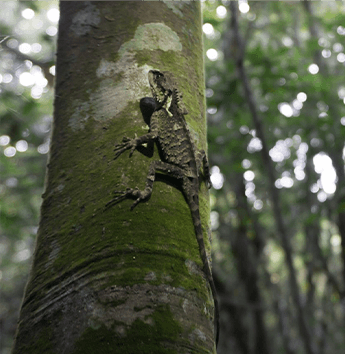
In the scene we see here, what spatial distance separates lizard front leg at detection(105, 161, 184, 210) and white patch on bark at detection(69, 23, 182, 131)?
0.31 m

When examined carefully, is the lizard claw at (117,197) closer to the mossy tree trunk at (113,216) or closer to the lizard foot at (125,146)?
the mossy tree trunk at (113,216)

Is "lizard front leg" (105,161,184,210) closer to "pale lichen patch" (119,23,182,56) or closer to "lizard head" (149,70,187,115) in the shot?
"lizard head" (149,70,187,115)

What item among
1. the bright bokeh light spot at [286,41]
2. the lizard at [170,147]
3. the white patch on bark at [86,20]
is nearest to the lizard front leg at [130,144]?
the lizard at [170,147]

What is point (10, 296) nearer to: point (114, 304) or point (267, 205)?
point (267, 205)

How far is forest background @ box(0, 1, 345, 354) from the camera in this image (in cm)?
539

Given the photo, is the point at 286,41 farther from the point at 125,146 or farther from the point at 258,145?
the point at 125,146

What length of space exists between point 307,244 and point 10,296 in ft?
26.8

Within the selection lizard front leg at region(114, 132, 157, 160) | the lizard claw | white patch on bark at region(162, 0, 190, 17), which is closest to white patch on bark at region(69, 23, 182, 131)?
lizard front leg at region(114, 132, 157, 160)

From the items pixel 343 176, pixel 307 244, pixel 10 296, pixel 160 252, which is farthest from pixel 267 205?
pixel 160 252

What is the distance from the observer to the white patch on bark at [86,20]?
7.55 feet

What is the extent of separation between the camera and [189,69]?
2250 millimetres

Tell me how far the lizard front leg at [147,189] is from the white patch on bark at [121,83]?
0.31 metres

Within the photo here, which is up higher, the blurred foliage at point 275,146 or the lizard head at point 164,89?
the lizard head at point 164,89

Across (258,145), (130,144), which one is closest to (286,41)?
(258,145)
